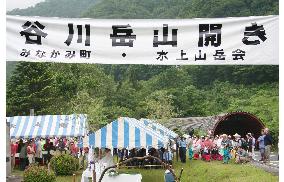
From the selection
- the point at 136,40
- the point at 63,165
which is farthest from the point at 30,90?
the point at 136,40

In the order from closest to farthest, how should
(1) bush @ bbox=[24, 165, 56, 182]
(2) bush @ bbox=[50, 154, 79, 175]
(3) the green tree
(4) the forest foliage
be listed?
(1) bush @ bbox=[24, 165, 56, 182] < (2) bush @ bbox=[50, 154, 79, 175] < (4) the forest foliage < (3) the green tree

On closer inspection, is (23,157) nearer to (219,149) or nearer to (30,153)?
(30,153)

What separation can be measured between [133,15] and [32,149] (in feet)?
195

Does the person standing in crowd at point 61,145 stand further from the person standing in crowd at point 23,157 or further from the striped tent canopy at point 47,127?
the person standing in crowd at point 23,157

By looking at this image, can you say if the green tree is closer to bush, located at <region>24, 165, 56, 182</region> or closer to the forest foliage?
the forest foliage

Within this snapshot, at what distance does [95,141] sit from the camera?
13.0 metres

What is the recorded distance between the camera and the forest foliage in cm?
4175

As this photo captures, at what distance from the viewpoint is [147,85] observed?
67.1 metres

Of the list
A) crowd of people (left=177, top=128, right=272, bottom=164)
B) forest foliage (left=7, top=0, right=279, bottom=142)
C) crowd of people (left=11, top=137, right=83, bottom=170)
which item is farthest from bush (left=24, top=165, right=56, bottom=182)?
forest foliage (left=7, top=0, right=279, bottom=142)

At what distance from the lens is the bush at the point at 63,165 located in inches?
651

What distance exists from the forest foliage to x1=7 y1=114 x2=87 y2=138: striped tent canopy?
21.7 feet

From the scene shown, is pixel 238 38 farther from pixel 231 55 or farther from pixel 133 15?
pixel 133 15

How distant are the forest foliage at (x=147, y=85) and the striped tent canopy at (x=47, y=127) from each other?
6.63 meters
